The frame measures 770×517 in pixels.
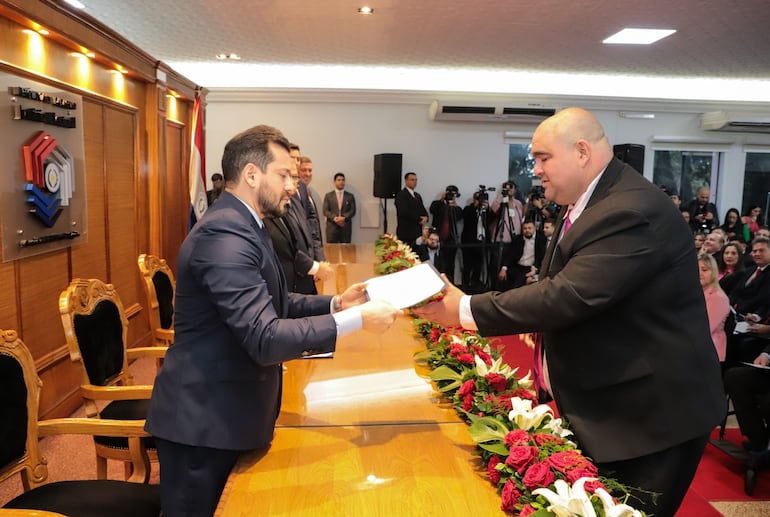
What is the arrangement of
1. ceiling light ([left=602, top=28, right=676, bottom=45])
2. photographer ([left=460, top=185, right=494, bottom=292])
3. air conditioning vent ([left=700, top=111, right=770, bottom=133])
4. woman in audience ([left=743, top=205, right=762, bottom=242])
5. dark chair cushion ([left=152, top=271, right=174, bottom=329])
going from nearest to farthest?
dark chair cushion ([left=152, top=271, right=174, bottom=329]) → ceiling light ([left=602, top=28, right=676, bottom=45]) → woman in audience ([left=743, top=205, right=762, bottom=242]) → photographer ([left=460, top=185, right=494, bottom=292]) → air conditioning vent ([left=700, top=111, right=770, bottom=133])

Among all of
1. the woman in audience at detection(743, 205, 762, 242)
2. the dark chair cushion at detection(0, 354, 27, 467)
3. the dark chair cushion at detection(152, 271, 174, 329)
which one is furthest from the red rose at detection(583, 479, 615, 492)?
the woman in audience at detection(743, 205, 762, 242)

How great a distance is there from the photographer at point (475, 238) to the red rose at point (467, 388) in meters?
8.36

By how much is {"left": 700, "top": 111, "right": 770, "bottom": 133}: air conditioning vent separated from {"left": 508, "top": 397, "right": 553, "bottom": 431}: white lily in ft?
38.2

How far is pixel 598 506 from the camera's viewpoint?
1.20 metres

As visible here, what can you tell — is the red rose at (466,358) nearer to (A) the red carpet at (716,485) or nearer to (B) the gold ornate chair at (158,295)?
(A) the red carpet at (716,485)

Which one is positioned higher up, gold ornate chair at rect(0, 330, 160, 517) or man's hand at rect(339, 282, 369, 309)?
man's hand at rect(339, 282, 369, 309)

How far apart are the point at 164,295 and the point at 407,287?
2143 mm

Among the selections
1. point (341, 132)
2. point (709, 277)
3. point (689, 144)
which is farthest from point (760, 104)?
point (709, 277)

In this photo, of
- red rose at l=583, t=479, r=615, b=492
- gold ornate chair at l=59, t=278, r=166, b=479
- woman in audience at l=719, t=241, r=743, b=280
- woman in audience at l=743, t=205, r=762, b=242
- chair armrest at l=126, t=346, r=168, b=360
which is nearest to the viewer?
red rose at l=583, t=479, r=615, b=492

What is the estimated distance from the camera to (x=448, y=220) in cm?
1030

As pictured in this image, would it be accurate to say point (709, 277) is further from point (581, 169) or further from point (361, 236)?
point (361, 236)

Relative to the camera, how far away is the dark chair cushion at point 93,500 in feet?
6.19

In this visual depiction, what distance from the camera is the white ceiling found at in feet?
20.5

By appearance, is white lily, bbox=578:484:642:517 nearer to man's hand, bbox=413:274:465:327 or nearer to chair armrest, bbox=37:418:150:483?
man's hand, bbox=413:274:465:327
